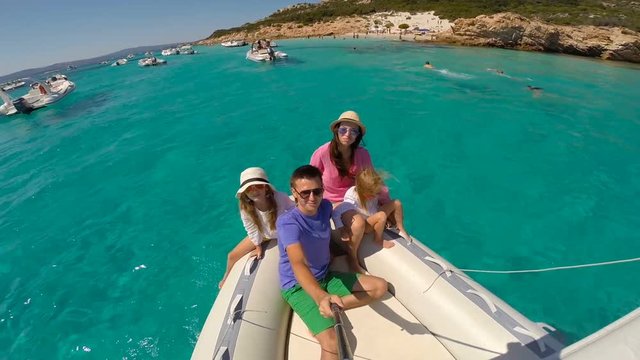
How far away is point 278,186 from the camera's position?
298 inches

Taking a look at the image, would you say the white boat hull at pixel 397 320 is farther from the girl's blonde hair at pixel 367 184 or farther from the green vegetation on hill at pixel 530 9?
the green vegetation on hill at pixel 530 9

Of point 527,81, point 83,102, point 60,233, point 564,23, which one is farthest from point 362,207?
point 564,23

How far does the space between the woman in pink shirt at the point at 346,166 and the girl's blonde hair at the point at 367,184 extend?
149 millimetres

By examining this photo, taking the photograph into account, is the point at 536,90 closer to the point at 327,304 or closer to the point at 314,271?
the point at 314,271

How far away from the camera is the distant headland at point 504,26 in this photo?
987 inches

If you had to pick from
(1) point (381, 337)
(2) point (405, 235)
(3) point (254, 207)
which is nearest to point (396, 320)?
(1) point (381, 337)

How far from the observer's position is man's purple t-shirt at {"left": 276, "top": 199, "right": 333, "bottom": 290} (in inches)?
101

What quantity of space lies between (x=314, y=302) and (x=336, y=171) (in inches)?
60.0

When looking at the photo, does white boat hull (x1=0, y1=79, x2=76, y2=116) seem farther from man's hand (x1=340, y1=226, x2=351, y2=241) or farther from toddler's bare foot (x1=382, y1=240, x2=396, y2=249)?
toddler's bare foot (x1=382, y1=240, x2=396, y2=249)

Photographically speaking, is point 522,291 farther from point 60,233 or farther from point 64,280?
point 60,233

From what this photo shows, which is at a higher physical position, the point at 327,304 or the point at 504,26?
the point at 504,26

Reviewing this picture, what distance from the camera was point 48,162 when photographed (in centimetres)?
1105

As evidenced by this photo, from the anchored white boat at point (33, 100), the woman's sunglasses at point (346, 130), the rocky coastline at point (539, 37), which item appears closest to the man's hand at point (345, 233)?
the woman's sunglasses at point (346, 130)

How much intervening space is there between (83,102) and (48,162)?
13.0 meters
